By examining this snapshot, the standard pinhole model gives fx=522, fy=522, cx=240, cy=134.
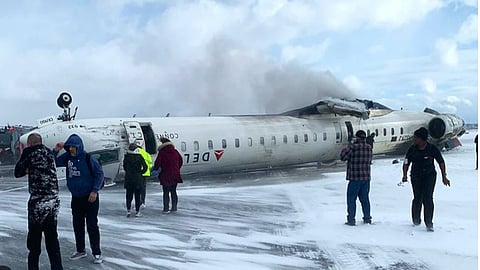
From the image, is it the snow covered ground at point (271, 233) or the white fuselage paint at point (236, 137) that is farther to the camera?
the white fuselage paint at point (236, 137)

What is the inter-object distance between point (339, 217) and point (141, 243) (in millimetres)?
3917

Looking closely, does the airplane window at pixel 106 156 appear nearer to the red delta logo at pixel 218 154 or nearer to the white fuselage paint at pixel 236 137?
the white fuselage paint at pixel 236 137

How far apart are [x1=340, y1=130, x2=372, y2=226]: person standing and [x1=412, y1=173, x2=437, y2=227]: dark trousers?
0.83 m

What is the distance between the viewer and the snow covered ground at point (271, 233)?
23.5ft

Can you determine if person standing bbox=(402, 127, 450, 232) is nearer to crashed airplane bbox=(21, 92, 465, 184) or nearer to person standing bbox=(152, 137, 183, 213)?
person standing bbox=(152, 137, 183, 213)

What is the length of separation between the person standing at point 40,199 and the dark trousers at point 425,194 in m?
5.78

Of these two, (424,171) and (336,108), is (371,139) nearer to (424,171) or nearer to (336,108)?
(336,108)

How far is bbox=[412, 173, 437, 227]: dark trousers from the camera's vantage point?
8656 mm

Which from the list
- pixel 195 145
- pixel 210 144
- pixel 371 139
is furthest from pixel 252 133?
pixel 371 139

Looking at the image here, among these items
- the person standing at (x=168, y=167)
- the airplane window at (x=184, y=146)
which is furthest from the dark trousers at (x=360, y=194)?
the airplane window at (x=184, y=146)

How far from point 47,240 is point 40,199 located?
1.73ft

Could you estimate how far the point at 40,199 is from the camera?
247 inches

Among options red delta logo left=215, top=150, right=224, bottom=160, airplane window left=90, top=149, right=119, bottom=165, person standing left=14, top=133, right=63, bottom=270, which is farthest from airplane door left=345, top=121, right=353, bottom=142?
person standing left=14, top=133, right=63, bottom=270

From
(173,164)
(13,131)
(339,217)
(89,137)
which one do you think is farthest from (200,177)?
(13,131)
